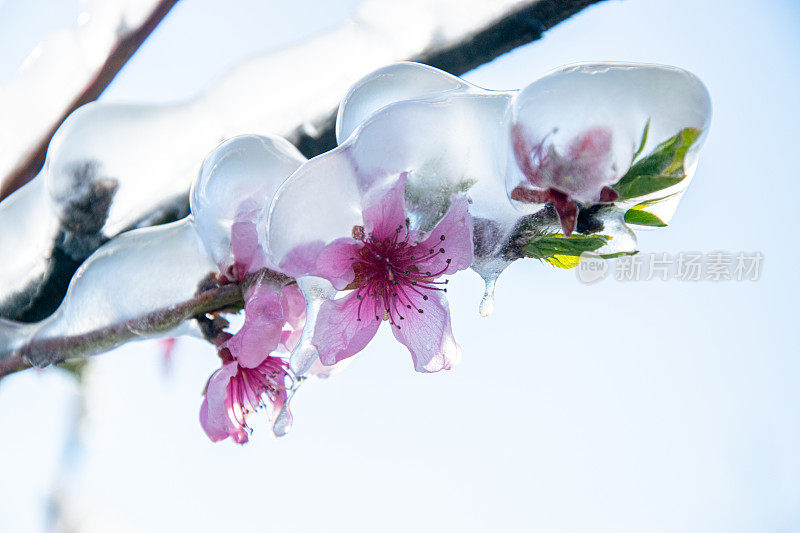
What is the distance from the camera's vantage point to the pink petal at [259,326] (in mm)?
266

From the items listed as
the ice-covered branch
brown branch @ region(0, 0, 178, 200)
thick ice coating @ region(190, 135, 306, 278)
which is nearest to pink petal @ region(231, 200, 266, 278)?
thick ice coating @ region(190, 135, 306, 278)

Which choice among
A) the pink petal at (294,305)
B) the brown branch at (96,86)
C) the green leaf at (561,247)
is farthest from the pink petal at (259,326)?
the brown branch at (96,86)

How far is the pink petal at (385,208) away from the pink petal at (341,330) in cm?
3

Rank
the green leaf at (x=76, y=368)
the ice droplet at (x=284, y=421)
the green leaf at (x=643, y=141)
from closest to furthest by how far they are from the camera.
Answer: the green leaf at (x=643, y=141) → the ice droplet at (x=284, y=421) → the green leaf at (x=76, y=368)

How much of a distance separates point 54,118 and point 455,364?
1.29 feet

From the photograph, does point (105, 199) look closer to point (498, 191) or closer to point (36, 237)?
point (36, 237)

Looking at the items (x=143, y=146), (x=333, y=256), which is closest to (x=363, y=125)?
(x=333, y=256)

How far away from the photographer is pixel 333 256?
0.23 metres

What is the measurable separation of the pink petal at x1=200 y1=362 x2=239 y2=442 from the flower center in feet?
0.28

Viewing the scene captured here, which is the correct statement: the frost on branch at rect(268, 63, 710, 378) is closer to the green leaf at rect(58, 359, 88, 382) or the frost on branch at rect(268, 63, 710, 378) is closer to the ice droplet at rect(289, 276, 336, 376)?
the ice droplet at rect(289, 276, 336, 376)

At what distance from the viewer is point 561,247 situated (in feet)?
0.77

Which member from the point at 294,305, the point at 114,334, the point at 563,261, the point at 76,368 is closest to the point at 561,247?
the point at 563,261

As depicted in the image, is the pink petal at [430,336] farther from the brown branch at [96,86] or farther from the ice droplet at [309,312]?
the brown branch at [96,86]

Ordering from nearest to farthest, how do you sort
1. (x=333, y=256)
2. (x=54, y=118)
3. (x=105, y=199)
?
(x=333, y=256), (x=105, y=199), (x=54, y=118)
